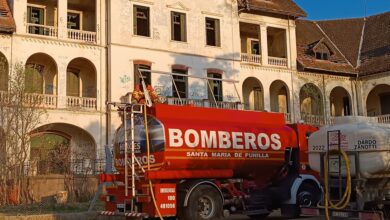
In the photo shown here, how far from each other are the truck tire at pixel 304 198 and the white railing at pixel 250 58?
18.5 meters

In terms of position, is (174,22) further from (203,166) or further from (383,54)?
(203,166)

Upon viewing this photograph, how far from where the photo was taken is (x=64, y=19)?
28297 millimetres

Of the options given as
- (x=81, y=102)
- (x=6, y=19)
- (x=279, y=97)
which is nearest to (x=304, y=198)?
(x=81, y=102)

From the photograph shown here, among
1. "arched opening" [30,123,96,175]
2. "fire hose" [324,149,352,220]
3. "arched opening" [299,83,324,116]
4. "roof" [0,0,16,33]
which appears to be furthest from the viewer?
"arched opening" [299,83,324,116]

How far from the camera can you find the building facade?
27969 millimetres

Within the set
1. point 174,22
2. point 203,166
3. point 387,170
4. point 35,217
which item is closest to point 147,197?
point 203,166

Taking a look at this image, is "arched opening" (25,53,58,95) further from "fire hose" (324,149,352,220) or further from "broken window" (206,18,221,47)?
"fire hose" (324,149,352,220)

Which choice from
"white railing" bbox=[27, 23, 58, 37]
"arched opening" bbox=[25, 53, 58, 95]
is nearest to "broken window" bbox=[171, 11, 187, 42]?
"white railing" bbox=[27, 23, 58, 37]

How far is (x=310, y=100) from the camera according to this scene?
124 ft

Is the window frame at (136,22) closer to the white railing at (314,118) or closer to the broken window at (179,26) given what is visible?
the broken window at (179,26)

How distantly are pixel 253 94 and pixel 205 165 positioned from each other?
72.5 ft

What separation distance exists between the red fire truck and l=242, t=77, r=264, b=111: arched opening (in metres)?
18.8

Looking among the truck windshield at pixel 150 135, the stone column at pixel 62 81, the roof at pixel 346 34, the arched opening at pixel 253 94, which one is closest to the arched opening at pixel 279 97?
the arched opening at pixel 253 94

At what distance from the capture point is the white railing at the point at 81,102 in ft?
92.1
